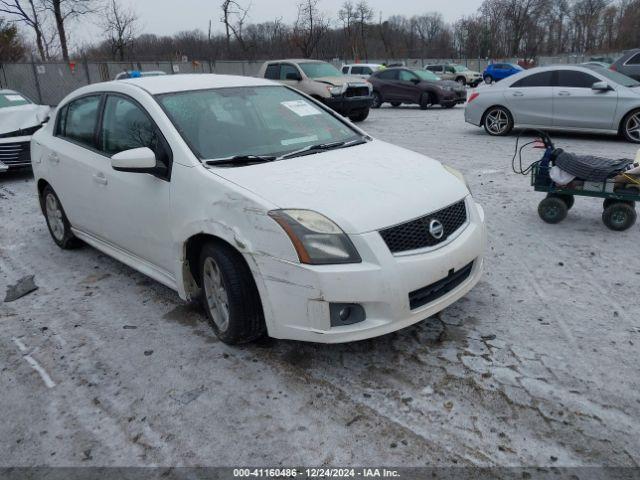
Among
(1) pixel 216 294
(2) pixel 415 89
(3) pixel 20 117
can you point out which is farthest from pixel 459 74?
(1) pixel 216 294

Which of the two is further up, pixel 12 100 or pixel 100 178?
pixel 12 100

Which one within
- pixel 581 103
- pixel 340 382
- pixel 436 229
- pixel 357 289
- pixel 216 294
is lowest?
pixel 340 382

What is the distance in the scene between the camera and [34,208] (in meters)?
7.34

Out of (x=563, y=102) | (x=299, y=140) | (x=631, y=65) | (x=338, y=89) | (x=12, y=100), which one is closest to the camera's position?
(x=299, y=140)

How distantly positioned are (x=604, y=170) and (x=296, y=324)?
3783mm

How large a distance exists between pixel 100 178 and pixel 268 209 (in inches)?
77.1

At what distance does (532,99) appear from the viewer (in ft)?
35.9

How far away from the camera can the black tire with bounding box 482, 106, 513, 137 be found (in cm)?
1150

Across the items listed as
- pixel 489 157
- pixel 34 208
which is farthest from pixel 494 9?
pixel 34 208

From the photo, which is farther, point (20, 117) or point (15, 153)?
point (20, 117)

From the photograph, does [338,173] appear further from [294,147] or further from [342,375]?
[342,375]

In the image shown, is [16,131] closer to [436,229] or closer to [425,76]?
[436,229]

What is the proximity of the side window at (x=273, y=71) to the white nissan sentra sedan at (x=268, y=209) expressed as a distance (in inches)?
458

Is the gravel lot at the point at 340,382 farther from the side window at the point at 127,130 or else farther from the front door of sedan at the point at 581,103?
the front door of sedan at the point at 581,103
